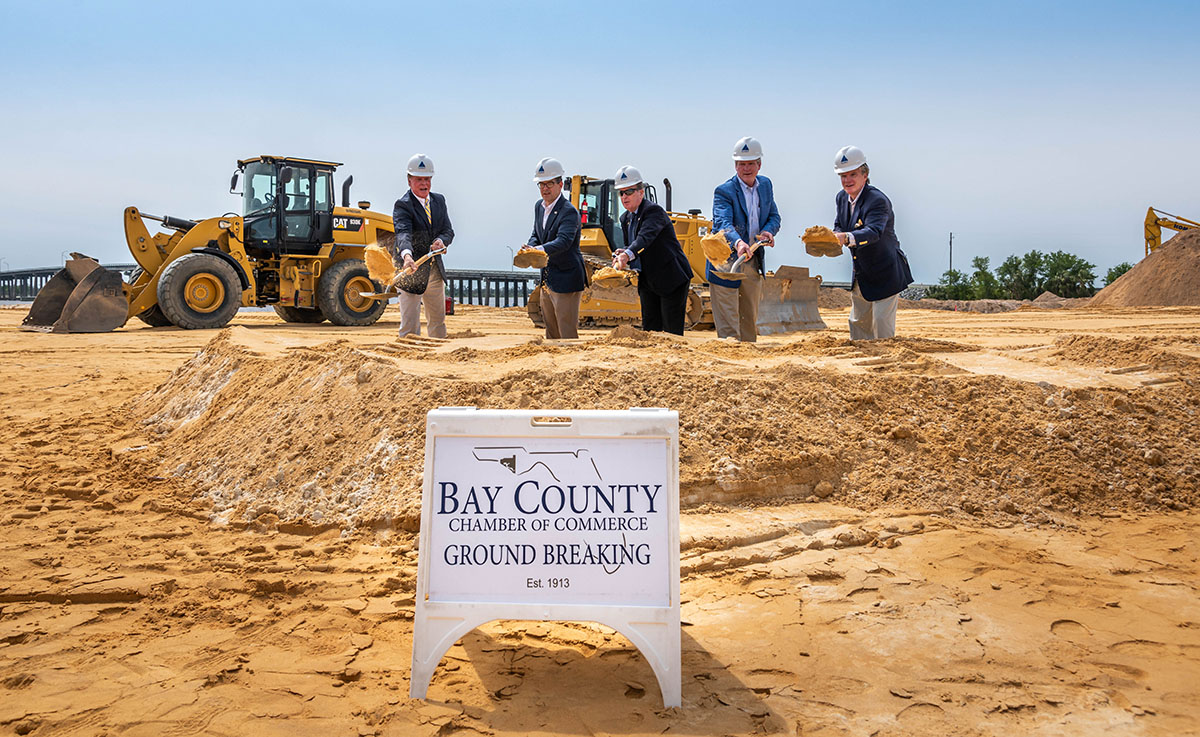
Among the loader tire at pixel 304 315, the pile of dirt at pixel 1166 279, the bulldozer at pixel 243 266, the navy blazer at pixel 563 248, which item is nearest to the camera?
the navy blazer at pixel 563 248

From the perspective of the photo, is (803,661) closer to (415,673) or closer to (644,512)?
(644,512)

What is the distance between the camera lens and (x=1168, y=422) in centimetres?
531

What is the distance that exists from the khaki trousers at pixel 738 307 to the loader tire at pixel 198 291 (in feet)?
34.3

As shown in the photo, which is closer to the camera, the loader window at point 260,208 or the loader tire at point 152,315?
the loader tire at point 152,315

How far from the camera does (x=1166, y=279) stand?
2411 cm

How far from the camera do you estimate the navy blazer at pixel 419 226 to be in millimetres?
7852

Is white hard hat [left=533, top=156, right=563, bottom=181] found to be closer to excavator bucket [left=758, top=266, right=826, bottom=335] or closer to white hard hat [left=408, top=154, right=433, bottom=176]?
white hard hat [left=408, top=154, right=433, bottom=176]

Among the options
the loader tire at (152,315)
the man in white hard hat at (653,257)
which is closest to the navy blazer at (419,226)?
the man in white hard hat at (653,257)

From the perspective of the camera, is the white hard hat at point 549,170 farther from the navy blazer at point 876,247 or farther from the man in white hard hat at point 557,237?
the navy blazer at point 876,247

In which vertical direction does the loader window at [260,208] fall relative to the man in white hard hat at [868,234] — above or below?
above

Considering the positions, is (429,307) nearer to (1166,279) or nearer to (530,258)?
(530,258)

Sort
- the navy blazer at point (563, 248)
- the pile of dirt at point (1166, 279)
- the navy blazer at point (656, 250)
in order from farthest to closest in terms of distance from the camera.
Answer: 1. the pile of dirt at point (1166, 279)
2. the navy blazer at point (563, 248)
3. the navy blazer at point (656, 250)

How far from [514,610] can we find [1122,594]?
2409 mm

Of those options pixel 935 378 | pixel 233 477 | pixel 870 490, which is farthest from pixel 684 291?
pixel 233 477
